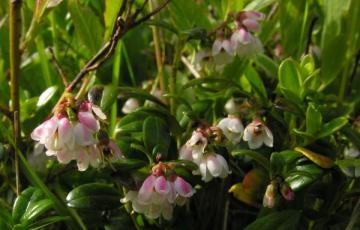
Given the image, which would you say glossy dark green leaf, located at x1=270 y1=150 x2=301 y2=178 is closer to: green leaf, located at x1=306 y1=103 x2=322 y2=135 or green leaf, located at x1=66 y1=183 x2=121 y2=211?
green leaf, located at x1=306 y1=103 x2=322 y2=135

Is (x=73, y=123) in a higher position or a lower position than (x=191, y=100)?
higher

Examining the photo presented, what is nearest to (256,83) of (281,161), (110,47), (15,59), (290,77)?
(290,77)

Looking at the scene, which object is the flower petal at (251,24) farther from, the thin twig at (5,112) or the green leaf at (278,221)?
the thin twig at (5,112)

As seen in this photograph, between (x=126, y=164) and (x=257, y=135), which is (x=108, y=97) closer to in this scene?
(x=126, y=164)

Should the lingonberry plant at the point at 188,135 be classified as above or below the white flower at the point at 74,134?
below

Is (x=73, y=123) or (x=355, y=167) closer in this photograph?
(x=73, y=123)

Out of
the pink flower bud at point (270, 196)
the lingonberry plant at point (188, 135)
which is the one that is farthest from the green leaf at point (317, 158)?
the pink flower bud at point (270, 196)

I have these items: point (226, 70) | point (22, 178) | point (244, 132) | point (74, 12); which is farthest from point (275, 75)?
point (22, 178)

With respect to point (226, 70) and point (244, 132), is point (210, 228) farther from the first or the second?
point (226, 70)
